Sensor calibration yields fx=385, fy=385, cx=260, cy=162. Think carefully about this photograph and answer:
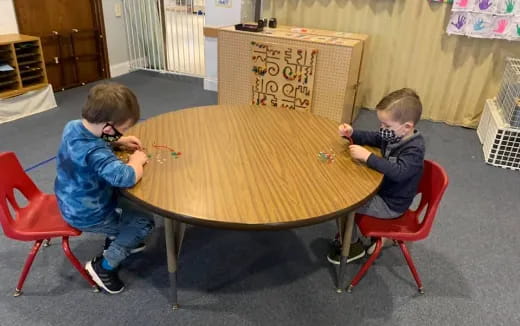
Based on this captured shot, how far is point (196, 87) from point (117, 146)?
304 centimetres

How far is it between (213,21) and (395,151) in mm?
3082

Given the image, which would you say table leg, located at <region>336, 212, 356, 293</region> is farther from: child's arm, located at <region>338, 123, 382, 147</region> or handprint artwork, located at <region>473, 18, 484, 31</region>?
handprint artwork, located at <region>473, 18, 484, 31</region>

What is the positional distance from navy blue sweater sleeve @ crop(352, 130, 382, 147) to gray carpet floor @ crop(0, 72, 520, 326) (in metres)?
0.62

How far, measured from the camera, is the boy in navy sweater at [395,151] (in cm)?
145

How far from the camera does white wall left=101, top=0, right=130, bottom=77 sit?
4402 millimetres

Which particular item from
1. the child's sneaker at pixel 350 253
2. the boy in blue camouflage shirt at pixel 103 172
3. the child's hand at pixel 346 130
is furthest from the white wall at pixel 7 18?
the child's sneaker at pixel 350 253

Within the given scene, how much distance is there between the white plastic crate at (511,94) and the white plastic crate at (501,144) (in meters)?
0.05

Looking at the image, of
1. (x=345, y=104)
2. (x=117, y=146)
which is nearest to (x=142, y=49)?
(x=345, y=104)

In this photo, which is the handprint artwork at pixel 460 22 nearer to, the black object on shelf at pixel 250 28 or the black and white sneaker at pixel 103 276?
the black object on shelf at pixel 250 28

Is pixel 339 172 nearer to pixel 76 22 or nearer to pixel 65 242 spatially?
pixel 65 242

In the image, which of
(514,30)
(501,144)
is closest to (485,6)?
(514,30)

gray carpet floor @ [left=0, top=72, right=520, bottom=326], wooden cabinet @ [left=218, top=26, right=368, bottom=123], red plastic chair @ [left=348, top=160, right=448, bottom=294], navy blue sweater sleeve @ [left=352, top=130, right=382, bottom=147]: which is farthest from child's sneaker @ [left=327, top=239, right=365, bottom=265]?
wooden cabinet @ [left=218, top=26, right=368, bottom=123]

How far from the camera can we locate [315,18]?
3.78m

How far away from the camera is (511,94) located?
9.59 ft
